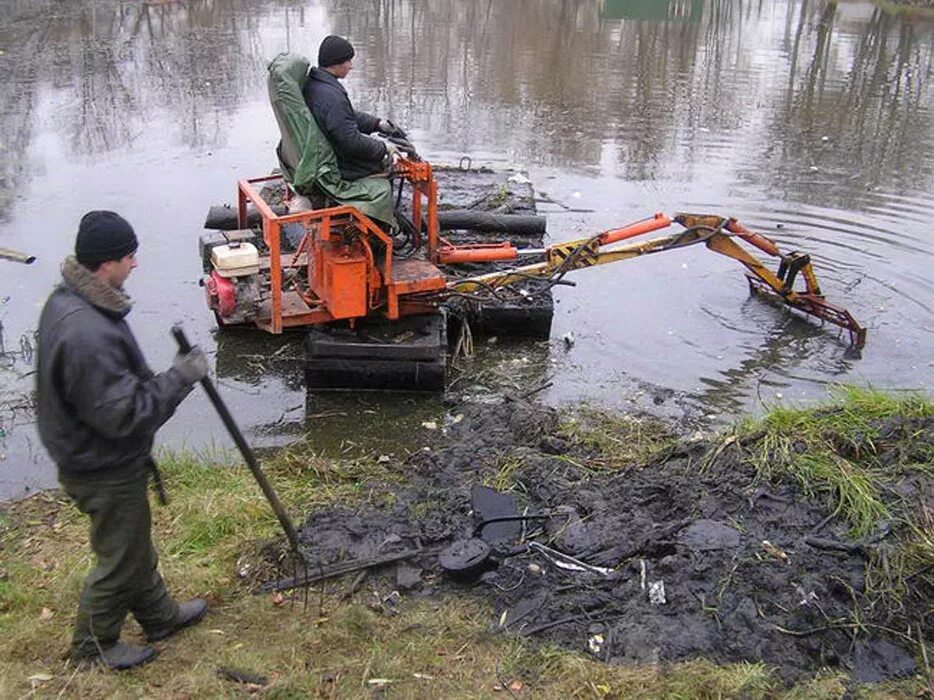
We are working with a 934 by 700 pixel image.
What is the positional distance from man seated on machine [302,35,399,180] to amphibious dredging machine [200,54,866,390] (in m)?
0.10

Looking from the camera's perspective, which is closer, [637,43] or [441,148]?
[441,148]

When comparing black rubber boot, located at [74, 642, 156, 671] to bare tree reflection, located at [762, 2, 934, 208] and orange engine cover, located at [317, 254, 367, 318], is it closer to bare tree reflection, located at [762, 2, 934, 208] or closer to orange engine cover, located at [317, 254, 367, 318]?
orange engine cover, located at [317, 254, 367, 318]

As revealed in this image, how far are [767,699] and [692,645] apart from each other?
401mm

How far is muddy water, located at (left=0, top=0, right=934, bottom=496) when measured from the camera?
7.66m

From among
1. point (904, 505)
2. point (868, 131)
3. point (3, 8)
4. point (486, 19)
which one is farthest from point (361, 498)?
point (3, 8)

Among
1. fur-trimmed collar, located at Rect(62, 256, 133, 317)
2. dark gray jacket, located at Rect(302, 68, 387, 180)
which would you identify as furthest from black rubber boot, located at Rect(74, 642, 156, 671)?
dark gray jacket, located at Rect(302, 68, 387, 180)

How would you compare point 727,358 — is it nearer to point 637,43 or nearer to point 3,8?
point 637,43

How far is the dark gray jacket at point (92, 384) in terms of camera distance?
3.54 m

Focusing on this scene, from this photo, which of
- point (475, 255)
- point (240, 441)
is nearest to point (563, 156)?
point (475, 255)

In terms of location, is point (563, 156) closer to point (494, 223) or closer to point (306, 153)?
point (494, 223)

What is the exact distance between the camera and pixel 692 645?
4.26m

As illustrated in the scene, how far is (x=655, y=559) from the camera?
477cm

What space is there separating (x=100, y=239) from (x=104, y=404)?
637 mm

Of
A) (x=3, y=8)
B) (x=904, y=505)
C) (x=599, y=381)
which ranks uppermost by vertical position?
(x=3, y=8)
